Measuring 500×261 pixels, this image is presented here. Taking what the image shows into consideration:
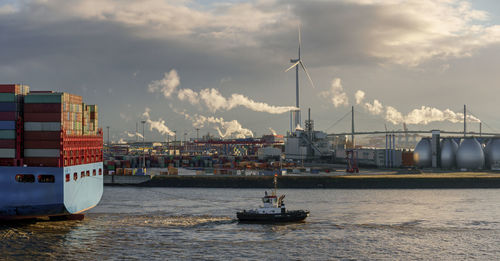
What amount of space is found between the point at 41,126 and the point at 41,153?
3.12 meters

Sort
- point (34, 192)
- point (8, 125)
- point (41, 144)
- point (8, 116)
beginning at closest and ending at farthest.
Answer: point (34, 192)
point (8, 125)
point (8, 116)
point (41, 144)

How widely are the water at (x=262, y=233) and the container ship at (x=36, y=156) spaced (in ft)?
8.67

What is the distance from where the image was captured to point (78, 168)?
2559 inches

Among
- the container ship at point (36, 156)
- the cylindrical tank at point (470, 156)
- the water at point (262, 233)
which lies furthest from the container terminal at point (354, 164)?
the container ship at point (36, 156)

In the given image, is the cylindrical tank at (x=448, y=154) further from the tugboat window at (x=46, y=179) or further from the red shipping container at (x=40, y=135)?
the tugboat window at (x=46, y=179)

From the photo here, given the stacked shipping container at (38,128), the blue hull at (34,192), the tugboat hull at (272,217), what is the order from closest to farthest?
the blue hull at (34,192), the stacked shipping container at (38,128), the tugboat hull at (272,217)

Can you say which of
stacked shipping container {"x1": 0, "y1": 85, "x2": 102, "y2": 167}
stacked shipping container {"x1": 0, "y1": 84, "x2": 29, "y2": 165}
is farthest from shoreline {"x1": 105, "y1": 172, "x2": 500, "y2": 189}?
stacked shipping container {"x1": 0, "y1": 84, "x2": 29, "y2": 165}

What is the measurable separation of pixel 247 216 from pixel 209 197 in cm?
2935

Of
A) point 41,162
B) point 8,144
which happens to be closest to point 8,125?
point 8,144

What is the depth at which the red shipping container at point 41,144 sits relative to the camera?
6097 cm

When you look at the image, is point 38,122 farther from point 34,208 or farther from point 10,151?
point 34,208

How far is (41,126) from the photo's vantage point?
6131 centimetres

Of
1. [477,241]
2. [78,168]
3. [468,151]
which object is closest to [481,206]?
[477,241]

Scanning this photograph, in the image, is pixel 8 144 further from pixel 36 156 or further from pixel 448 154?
pixel 448 154
